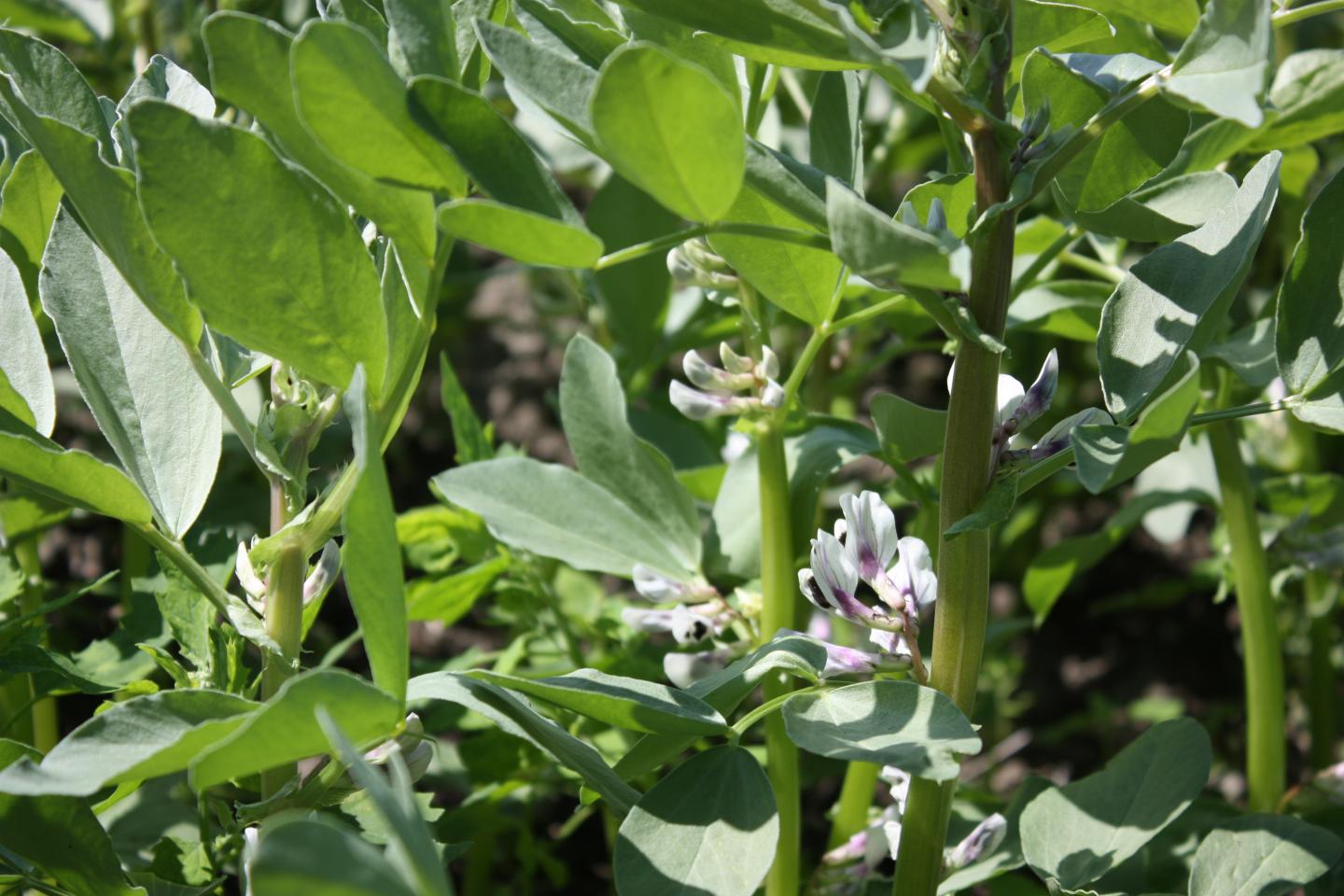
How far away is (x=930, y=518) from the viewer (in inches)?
46.5

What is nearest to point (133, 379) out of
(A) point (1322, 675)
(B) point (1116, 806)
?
(B) point (1116, 806)

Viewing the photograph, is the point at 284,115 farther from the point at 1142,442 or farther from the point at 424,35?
the point at 1142,442

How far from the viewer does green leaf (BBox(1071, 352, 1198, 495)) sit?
25.9 inches

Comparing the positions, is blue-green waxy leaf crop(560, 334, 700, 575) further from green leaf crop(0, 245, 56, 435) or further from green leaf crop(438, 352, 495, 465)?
green leaf crop(0, 245, 56, 435)

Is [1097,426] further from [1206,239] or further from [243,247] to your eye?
[243,247]

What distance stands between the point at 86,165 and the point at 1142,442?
594 millimetres

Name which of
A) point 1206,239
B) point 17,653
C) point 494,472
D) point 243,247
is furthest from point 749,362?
point 17,653

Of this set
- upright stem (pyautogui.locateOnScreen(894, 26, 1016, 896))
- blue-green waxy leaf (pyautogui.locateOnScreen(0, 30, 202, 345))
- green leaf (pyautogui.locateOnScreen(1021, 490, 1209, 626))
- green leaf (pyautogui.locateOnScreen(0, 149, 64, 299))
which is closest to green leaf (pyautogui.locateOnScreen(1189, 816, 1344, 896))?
upright stem (pyautogui.locateOnScreen(894, 26, 1016, 896))

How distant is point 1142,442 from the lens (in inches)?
26.7

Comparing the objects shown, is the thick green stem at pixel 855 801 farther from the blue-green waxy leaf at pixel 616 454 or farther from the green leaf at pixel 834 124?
the green leaf at pixel 834 124

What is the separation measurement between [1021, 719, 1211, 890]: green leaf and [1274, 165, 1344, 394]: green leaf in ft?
1.02

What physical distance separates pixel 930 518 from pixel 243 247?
698 millimetres

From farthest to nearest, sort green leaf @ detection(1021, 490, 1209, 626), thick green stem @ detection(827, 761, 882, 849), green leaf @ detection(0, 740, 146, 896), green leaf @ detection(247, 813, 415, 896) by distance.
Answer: green leaf @ detection(1021, 490, 1209, 626) < thick green stem @ detection(827, 761, 882, 849) < green leaf @ detection(0, 740, 146, 896) < green leaf @ detection(247, 813, 415, 896)

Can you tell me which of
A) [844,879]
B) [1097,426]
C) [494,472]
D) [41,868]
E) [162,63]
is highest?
[162,63]
